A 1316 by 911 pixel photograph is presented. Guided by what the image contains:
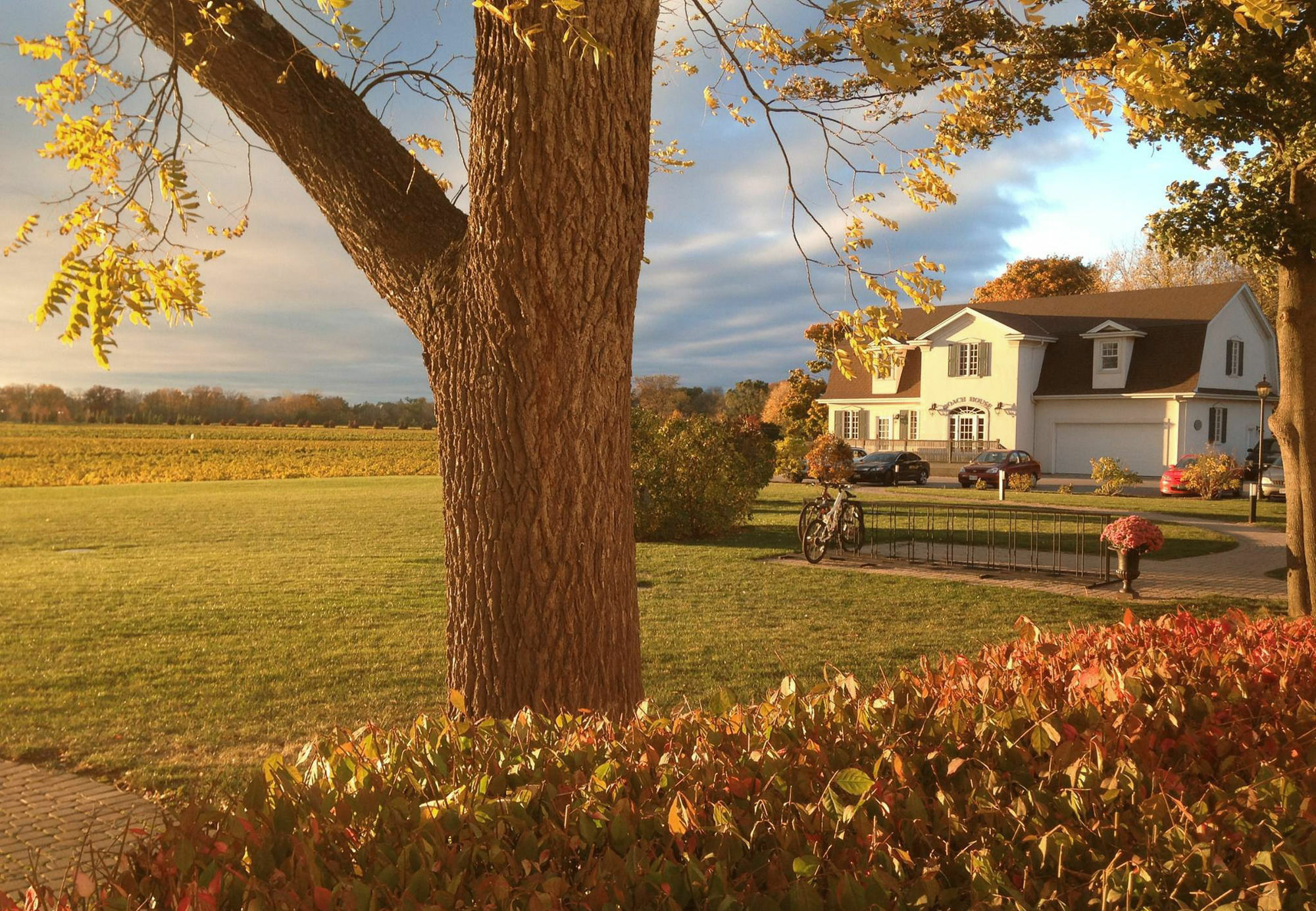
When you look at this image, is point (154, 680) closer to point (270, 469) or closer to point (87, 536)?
point (87, 536)

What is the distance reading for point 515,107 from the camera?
3.93 metres

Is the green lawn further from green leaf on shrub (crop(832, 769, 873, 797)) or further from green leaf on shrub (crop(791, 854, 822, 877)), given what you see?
green leaf on shrub (crop(791, 854, 822, 877))

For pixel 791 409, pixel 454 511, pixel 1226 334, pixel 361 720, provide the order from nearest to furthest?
pixel 454 511
pixel 361 720
pixel 1226 334
pixel 791 409

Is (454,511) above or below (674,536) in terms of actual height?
above

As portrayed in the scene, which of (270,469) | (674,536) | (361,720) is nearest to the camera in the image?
(361,720)

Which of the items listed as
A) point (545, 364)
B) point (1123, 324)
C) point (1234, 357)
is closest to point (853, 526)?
point (545, 364)

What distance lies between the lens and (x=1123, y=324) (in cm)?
4031

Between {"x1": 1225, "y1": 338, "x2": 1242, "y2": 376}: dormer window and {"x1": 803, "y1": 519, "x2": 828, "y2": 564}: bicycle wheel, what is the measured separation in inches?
1248

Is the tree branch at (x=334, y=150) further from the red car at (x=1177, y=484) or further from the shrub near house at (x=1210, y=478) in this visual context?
the red car at (x=1177, y=484)

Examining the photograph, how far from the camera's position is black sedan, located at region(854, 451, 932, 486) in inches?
1384

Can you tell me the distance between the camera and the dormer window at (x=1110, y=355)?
3938 centimetres

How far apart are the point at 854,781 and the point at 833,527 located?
13284mm

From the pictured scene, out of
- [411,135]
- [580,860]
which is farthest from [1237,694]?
[411,135]

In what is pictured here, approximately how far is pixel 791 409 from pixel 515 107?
153 feet
